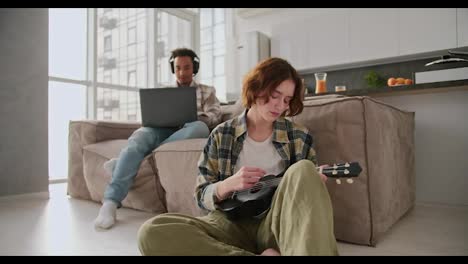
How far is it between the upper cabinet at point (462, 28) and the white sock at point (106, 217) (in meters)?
3.28

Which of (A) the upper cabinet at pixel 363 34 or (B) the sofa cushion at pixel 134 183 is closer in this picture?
(B) the sofa cushion at pixel 134 183

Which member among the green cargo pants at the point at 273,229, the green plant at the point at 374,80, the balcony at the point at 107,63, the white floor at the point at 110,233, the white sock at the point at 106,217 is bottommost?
the white floor at the point at 110,233

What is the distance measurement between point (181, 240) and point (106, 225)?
0.87m

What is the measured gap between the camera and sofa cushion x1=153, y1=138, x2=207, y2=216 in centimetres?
172

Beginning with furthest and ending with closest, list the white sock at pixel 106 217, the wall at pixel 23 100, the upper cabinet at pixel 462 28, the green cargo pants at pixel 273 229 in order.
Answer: the upper cabinet at pixel 462 28 < the wall at pixel 23 100 < the white sock at pixel 106 217 < the green cargo pants at pixel 273 229

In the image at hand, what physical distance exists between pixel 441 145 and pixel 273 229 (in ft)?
5.83

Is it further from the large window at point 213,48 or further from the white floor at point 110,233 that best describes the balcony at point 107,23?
the white floor at point 110,233

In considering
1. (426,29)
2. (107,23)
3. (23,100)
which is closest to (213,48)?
(107,23)

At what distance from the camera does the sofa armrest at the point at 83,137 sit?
2.46 metres

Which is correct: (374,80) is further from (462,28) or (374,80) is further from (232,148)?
(232,148)

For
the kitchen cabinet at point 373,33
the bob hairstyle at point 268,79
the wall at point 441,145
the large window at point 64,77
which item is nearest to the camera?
the bob hairstyle at point 268,79

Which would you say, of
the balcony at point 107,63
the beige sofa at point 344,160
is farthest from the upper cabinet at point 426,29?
the balcony at point 107,63

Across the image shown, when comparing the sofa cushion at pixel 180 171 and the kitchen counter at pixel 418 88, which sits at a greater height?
the kitchen counter at pixel 418 88

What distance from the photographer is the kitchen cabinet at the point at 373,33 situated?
3.49m
